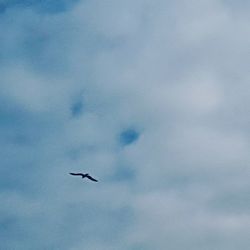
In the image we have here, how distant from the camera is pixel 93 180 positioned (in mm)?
78875

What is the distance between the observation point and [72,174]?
8344 cm

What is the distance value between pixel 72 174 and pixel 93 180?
8.66m
